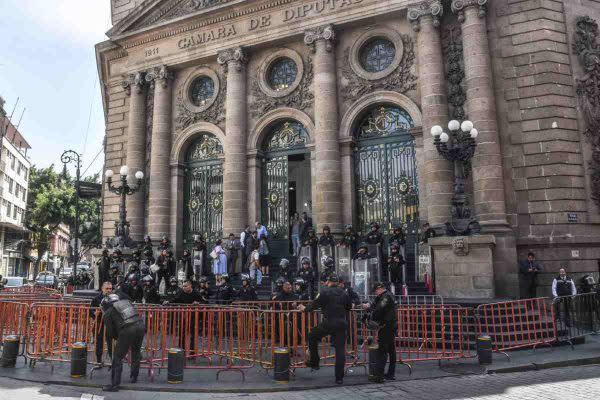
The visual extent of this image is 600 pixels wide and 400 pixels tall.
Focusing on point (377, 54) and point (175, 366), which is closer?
point (175, 366)

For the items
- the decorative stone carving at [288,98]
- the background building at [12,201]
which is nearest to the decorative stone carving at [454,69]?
the decorative stone carving at [288,98]

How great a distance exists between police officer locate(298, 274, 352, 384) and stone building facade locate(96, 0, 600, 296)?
9.09 metres

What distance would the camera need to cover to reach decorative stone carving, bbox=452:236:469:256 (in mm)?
14477

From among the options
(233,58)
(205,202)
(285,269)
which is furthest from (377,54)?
(205,202)

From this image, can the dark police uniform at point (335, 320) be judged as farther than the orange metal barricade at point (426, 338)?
No

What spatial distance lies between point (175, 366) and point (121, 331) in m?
1.16

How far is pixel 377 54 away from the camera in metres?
20.6

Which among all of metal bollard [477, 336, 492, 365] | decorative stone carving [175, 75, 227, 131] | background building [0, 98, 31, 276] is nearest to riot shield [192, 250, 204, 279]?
decorative stone carving [175, 75, 227, 131]

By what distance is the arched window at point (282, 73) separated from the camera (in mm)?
22188

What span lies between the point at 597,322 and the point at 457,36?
11.3m

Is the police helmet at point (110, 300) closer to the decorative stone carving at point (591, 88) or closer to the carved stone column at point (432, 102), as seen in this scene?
the carved stone column at point (432, 102)

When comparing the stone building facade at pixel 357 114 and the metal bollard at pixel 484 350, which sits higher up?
the stone building facade at pixel 357 114

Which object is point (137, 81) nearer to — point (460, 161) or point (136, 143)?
point (136, 143)

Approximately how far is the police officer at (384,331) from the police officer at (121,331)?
13.7 feet
